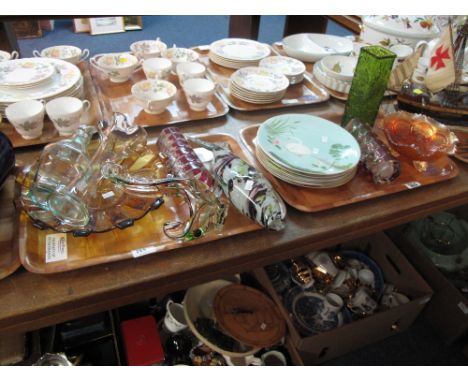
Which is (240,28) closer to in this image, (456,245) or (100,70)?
(100,70)

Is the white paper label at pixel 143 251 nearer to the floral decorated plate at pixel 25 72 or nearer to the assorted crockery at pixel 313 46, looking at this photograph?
the floral decorated plate at pixel 25 72

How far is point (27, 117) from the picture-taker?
33.2 inches

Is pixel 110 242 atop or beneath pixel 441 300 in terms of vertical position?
atop

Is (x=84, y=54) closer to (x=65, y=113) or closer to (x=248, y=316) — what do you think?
(x=65, y=113)

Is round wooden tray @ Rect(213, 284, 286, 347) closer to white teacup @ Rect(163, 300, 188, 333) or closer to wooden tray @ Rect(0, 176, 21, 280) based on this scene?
white teacup @ Rect(163, 300, 188, 333)

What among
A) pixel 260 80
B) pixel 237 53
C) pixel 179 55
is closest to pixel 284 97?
pixel 260 80

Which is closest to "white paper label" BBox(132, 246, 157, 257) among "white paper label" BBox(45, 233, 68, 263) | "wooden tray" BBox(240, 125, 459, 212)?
"white paper label" BBox(45, 233, 68, 263)

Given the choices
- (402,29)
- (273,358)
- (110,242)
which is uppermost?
(402,29)

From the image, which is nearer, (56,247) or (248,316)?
(56,247)

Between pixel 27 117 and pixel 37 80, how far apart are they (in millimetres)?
157

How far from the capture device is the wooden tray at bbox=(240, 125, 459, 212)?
811 mm

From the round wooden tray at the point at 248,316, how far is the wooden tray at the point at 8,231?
66 centimetres

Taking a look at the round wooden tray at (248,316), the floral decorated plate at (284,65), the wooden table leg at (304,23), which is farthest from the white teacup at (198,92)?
the wooden table leg at (304,23)
